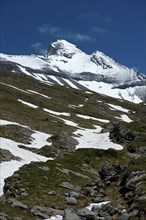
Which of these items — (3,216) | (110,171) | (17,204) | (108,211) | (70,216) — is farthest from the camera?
(110,171)

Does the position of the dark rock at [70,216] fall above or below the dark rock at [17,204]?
above

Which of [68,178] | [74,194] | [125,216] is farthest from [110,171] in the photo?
[125,216]

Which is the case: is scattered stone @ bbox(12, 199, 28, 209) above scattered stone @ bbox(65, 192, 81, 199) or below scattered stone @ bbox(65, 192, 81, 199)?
above

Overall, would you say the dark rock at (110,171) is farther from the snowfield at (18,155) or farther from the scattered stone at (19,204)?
the scattered stone at (19,204)

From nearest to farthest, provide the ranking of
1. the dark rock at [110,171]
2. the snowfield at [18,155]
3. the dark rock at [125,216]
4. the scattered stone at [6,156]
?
the dark rock at [125,216] < the dark rock at [110,171] < the snowfield at [18,155] < the scattered stone at [6,156]

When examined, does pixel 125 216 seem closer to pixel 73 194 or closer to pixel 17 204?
pixel 17 204

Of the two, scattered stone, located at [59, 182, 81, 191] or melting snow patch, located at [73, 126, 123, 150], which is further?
melting snow patch, located at [73, 126, 123, 150]

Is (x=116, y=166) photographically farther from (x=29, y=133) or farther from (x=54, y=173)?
(x=29, y=133)

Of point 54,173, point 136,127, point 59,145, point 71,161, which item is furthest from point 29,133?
point 54,173

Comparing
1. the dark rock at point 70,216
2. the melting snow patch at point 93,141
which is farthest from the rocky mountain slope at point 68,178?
the melting snow patch at point 93,141

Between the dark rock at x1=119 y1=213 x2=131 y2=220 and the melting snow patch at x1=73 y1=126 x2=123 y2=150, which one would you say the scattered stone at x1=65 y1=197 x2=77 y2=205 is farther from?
the melting snow patch at x1=73 y1=126 x2=123 y2=150

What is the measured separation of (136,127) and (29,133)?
18.3 meters

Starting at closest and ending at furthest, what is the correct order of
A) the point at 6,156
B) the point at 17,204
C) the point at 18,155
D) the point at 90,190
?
the point at 17,204, the point at 90,190, the point at 6,156, the point at 18,155

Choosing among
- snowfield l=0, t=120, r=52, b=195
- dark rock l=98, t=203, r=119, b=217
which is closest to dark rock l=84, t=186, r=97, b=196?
snowfield l=0, t=120, r=52, b=195
